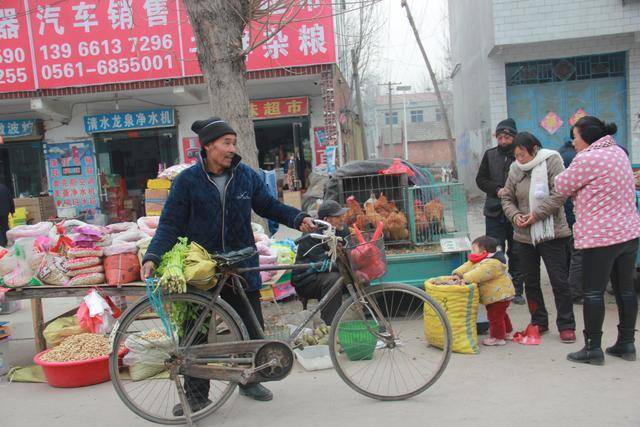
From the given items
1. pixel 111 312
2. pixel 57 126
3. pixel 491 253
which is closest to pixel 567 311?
pixel 491 253

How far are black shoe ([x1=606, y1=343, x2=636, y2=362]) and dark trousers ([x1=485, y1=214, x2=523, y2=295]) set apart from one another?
164 cm

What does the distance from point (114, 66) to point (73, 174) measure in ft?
12.2

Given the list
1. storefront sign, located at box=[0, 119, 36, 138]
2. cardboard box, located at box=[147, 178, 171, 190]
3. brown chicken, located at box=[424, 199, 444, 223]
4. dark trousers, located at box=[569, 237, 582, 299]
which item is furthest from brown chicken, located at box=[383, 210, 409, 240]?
storefront sign, located at box=[0, 119, 36, 138]

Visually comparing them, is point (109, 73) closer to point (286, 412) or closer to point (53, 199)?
point (53, 199)

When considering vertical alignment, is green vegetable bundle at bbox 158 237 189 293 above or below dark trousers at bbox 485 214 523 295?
above

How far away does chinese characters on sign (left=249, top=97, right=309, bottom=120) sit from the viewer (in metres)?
12.6

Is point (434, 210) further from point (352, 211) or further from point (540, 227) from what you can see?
point (540, 227)

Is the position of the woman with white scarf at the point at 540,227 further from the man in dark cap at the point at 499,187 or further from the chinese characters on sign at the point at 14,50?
the chinese characters on sign at the point at 14,50

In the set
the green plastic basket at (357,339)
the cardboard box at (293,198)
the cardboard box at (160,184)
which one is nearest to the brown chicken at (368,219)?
the green plastic basket at (357,339)

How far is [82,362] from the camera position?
4.15m

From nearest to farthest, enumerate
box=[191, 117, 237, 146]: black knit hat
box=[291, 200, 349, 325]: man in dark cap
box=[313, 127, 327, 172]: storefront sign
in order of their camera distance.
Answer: box=[191, 117, 237, 146]: black knit hat, box=[291, 200, 349, 325]: man in dark cap, box=[313, 127, 327, 172]: storefront sign

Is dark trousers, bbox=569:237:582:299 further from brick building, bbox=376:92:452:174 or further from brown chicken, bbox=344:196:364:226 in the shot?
brick building, bbox=376:92:452:174

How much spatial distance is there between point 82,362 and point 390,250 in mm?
3069

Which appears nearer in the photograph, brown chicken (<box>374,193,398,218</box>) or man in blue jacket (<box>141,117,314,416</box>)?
man in blue jacket (<box>141,117,314,416</box>)
